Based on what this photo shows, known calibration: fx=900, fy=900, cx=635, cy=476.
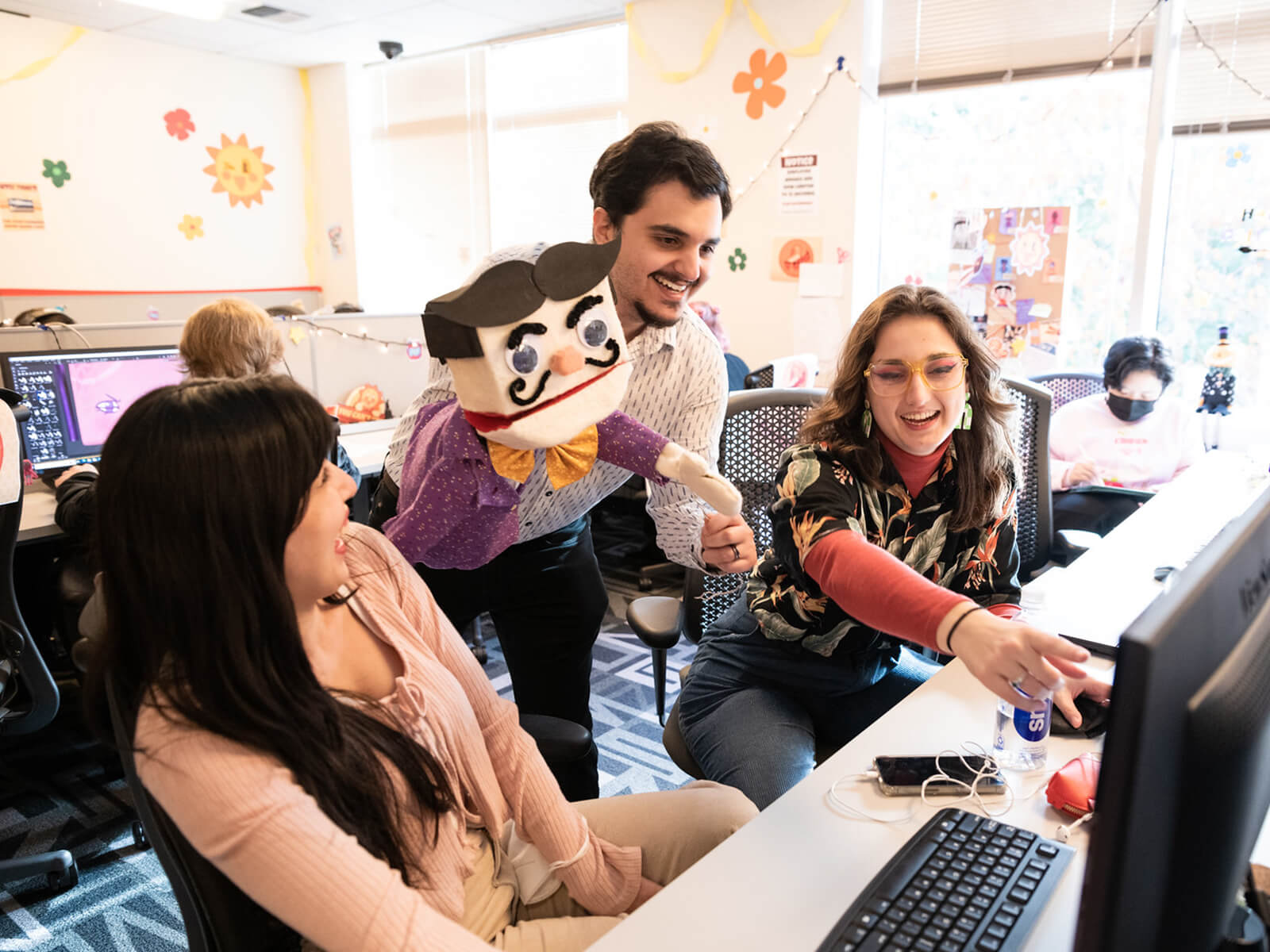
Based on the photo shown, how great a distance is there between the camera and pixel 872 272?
4066mm

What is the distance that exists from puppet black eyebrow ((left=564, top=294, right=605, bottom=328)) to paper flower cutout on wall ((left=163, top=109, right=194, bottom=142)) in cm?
529

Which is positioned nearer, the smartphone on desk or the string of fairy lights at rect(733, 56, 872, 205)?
the smartphone on desk

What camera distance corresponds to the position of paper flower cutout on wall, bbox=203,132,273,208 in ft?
18.0

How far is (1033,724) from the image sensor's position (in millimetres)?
1078

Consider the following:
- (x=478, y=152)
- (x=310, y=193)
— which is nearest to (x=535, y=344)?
(x=478, y=152)

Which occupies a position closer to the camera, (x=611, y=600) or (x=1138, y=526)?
(x=1138, y=526)

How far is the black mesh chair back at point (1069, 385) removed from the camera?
331 cm

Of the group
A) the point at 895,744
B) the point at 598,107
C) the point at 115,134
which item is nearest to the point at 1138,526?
the point at 895,744

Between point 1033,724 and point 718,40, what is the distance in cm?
376

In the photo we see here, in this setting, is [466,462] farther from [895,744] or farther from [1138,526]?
[1138,526]

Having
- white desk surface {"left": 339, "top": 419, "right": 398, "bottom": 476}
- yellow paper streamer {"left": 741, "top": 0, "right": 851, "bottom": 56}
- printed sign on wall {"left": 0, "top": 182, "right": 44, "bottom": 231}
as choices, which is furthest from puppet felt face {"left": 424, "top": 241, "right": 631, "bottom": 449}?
printed sign on wall {"left": 0, "top": 182, "right": 44, "bottom": 231}

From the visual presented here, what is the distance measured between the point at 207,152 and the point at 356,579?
17.5ft

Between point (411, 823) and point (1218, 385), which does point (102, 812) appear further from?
point (1218, 385)

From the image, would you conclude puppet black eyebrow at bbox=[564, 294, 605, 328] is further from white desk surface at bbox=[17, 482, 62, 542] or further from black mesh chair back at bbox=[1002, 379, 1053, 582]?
white desk surface at bbox=[17, 482, 62, 542]
